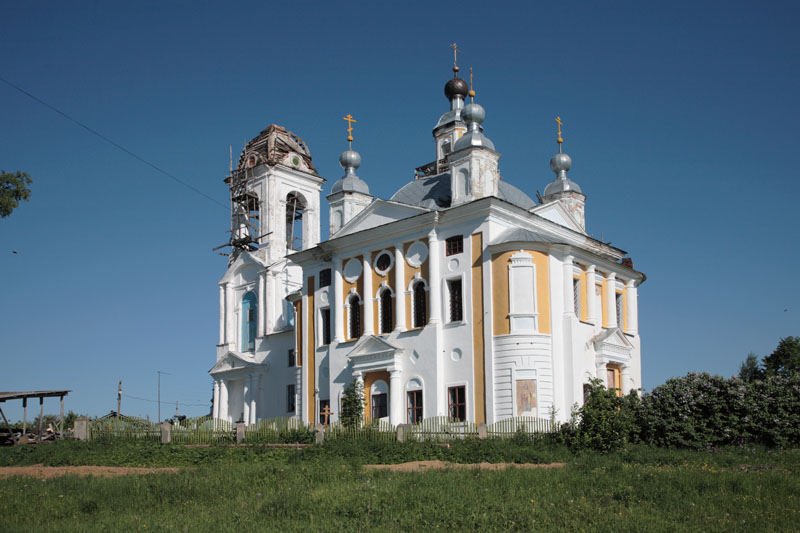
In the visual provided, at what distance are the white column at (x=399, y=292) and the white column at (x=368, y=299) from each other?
50.6 inches

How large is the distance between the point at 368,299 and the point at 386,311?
2.85 ft

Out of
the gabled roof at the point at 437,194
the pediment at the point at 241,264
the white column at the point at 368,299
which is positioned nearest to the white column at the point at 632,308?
the gabled roof at the point at 437,194

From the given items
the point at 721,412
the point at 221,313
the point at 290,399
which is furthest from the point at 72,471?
the point at 221,313

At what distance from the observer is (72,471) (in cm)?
1992

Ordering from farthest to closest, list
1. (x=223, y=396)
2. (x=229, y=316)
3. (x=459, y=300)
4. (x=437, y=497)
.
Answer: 1. (x=229, y=316)
2. (x=223, y=396)
3. (x=459, y=300)
4. (x=437, y=497)

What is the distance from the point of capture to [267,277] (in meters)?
42.3

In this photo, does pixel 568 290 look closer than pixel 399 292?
Yes

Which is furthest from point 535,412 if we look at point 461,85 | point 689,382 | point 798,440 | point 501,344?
point 461,85

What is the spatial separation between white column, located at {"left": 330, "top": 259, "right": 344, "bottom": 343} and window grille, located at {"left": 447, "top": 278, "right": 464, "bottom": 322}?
534 cm

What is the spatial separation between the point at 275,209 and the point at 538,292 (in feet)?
63.8

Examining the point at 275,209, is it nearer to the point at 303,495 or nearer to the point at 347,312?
the point at 347,312

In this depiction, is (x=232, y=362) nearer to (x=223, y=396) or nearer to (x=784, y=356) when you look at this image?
(x=223, y=396)

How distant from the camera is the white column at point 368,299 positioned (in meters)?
32.3

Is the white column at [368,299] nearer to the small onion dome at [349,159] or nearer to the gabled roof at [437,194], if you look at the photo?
the gabled roof at [437,194]
